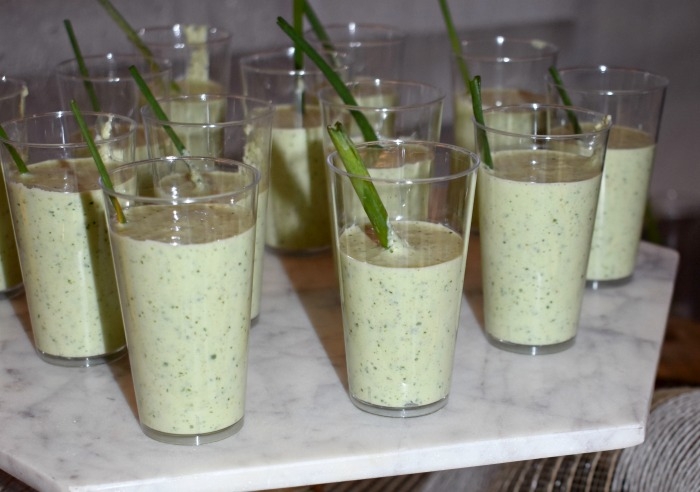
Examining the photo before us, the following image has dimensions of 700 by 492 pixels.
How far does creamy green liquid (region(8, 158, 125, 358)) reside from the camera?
4.14 ft

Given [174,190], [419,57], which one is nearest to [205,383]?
[174,190]

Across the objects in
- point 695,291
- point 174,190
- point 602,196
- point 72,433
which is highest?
point 174,190

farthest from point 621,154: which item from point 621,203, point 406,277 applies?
point 406,277

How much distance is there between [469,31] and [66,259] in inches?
72.0

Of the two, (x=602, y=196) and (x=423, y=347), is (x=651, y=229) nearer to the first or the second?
(x=602, y=196)

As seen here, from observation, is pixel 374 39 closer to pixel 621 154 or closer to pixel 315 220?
pixel 315 220

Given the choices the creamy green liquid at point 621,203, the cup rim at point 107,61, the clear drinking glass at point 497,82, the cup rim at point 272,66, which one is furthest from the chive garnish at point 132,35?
the creamy green liquid at point 621,203

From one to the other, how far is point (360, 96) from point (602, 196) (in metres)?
0.39

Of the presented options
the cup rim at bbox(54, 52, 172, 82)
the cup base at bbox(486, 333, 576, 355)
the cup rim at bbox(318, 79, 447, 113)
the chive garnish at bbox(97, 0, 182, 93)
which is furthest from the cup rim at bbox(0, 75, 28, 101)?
the cup base at bbox(486, 333, 576, 355)

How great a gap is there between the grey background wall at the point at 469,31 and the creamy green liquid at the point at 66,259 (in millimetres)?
772

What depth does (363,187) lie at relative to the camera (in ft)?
3.77

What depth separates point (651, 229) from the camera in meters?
2.56

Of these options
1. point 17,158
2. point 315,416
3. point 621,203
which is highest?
point 17,158

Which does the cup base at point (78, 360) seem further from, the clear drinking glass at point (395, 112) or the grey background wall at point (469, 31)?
the grey background wall at point (469, 31)
